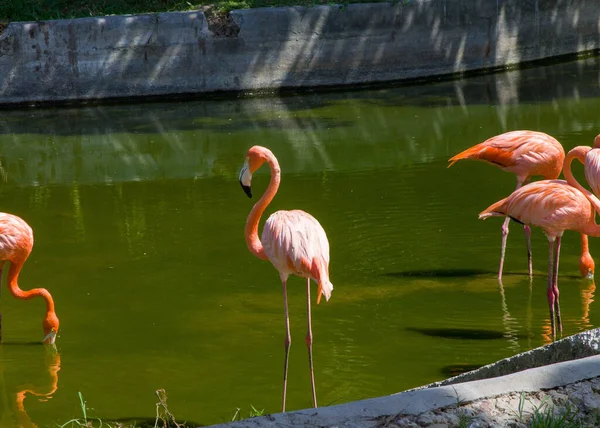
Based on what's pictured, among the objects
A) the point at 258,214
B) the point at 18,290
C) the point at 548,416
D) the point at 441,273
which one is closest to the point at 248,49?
the point at 441,273

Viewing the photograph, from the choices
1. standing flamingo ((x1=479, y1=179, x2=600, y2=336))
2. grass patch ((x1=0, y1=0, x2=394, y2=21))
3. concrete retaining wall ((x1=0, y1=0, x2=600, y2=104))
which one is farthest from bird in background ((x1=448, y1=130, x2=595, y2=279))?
grass patch ((x1=0, y1=0, x2=394, y2=21))

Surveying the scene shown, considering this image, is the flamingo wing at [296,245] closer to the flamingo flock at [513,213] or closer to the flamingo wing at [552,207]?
the flamingo flock at [513,213]

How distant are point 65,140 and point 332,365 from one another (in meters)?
6.00

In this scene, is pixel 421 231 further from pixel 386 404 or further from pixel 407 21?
pixel 407 21

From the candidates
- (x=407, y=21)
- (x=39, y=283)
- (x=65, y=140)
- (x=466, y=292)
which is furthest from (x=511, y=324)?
(x=407, y=21)

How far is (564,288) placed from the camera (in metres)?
5.71

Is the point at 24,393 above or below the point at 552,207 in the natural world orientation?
below

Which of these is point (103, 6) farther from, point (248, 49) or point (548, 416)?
point (548, 416)

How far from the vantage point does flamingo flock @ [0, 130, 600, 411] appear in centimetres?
429

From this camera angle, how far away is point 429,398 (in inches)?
119

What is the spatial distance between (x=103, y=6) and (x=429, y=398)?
1082 cm

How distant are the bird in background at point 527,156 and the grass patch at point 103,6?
6.62 meters

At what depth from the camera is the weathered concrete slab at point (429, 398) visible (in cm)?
290

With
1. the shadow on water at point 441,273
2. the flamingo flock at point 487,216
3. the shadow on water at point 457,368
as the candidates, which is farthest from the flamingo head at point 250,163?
the shadow on water at point 441,273
